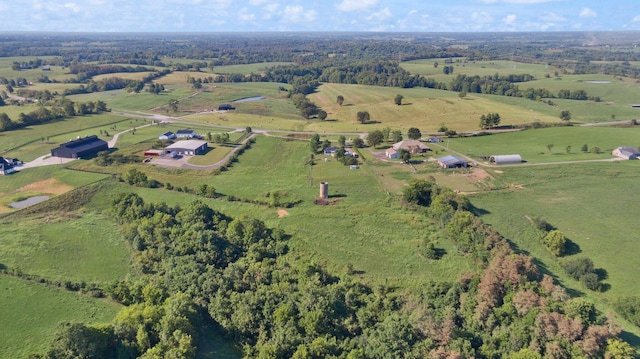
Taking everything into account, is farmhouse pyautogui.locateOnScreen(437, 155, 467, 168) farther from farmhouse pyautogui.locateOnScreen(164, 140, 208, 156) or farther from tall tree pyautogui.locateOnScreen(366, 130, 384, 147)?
farmhouse pyautogui.locateOnScreen(164, 140, 208, 156)

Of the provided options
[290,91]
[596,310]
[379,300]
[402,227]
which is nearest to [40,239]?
[379,300]

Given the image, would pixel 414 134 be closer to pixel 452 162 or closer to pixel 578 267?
pixel 452 162

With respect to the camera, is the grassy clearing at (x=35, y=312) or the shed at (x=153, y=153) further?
the shed at (x=153, y=153)

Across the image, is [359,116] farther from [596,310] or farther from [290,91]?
[596,310]

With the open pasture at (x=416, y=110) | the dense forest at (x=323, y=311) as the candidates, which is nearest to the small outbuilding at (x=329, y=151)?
the open pasture at (x=416, y=110)

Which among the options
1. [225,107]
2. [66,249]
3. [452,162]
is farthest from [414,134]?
[66,249]

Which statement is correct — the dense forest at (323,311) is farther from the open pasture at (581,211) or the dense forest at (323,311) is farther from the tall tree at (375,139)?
the tall tree at (375,139)
